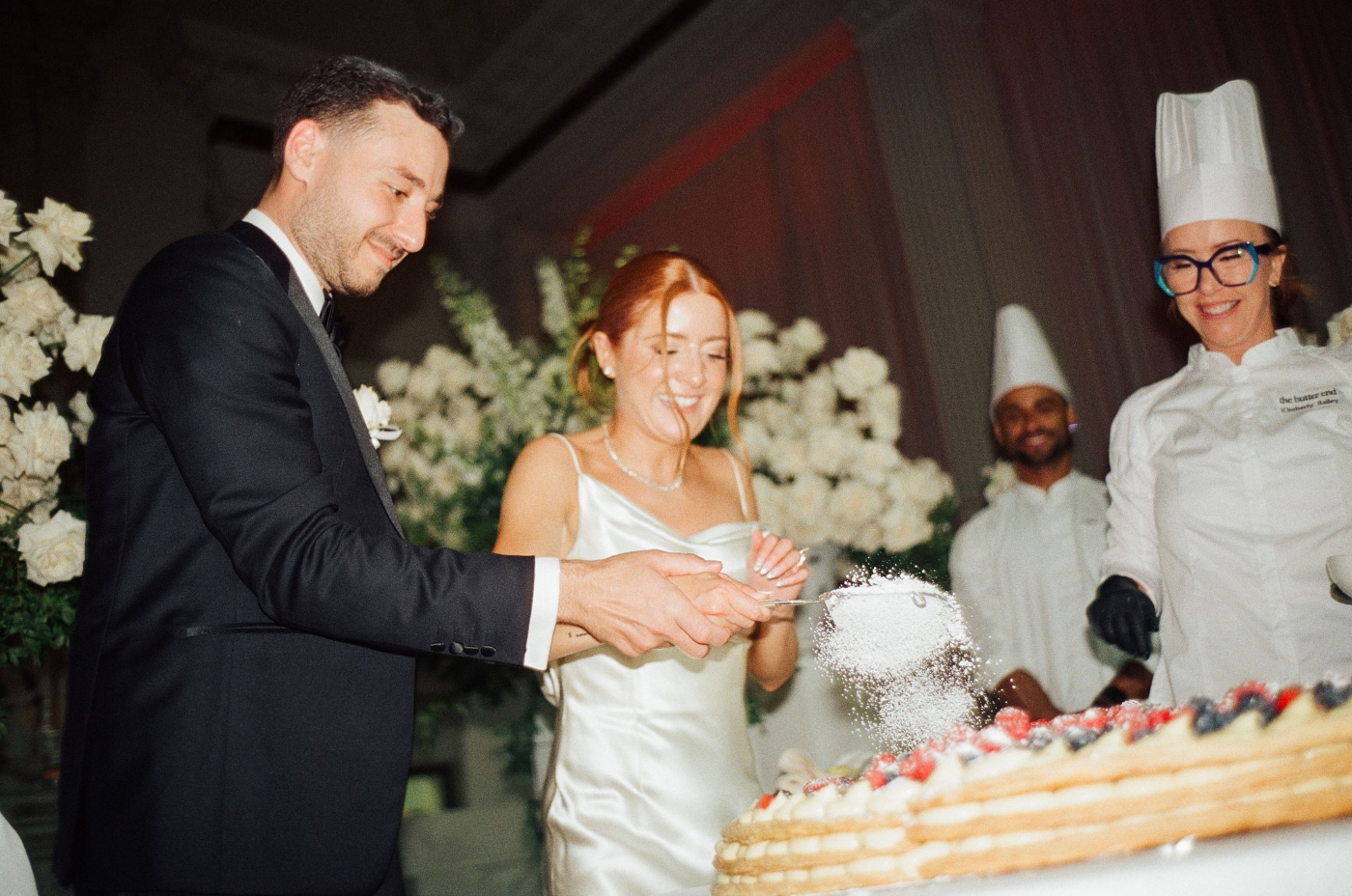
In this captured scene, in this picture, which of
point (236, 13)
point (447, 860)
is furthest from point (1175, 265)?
point (236, 13)

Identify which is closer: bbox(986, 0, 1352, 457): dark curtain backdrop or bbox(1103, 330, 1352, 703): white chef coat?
bbox(1103, 330, 1352, 703): white chef coat

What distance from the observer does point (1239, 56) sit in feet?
8.76

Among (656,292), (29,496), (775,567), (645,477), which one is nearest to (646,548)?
(645,477)

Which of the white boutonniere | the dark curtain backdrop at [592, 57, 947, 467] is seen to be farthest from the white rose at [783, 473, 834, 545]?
the dark curtain backdrop at [592, 57, 947, 467]

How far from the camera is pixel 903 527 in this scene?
92.8 inches

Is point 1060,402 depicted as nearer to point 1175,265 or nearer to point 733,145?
point 1175,265

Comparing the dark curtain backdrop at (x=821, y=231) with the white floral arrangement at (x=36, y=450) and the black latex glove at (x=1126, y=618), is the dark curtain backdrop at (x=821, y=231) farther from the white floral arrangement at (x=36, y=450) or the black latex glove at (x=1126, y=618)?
the white floral arrangement at (x=36, y=450)

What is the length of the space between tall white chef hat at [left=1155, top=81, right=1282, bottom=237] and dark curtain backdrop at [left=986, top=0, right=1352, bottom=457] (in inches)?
21.9

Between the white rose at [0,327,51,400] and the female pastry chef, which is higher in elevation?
the white rose at [0,327,51,400]

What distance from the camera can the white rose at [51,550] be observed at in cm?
159

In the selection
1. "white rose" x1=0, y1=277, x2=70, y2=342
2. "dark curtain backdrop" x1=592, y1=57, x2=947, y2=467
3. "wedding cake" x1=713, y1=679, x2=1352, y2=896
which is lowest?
"wedding cake" x1=713, y1=679, x2=1352, y2=896

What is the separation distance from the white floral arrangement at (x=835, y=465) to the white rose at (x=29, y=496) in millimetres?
1536

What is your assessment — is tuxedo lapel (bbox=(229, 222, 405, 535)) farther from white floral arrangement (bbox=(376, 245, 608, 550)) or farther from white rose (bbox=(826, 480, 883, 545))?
white rose (bbox=(826, 480, 883, 545))

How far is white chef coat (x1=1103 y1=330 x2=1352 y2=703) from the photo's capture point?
A: 1.70 metres
